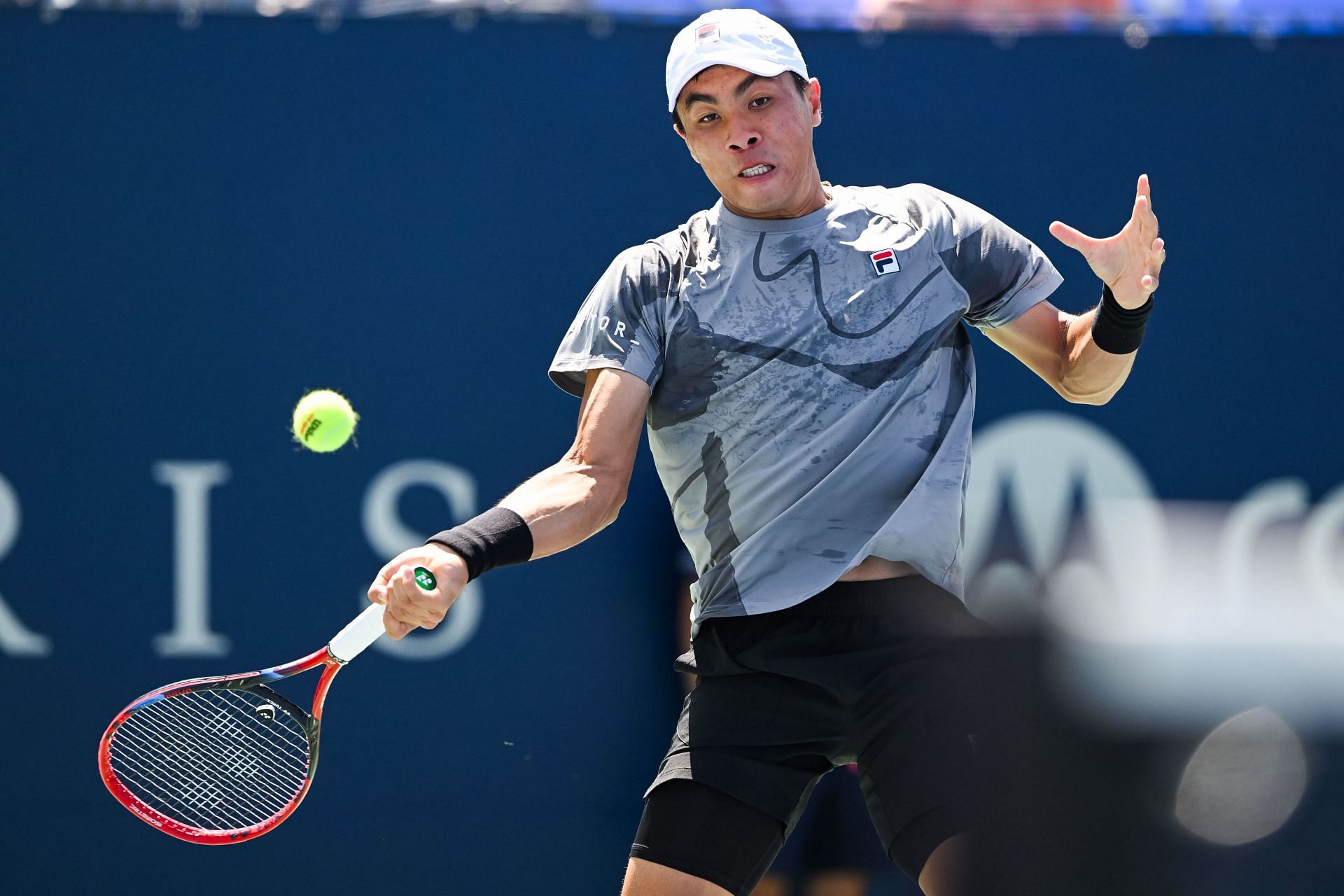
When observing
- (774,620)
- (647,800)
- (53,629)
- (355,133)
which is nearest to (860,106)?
(355,133)

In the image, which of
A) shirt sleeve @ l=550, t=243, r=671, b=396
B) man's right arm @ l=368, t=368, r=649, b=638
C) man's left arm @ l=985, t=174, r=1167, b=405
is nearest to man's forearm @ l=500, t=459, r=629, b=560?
man's right arm @ l=368, t=368, r=649, b=638

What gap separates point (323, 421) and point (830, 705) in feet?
4.96

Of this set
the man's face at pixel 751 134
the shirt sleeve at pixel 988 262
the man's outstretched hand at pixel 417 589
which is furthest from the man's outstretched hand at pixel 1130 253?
the man's outstretched hand at pixel 417 589

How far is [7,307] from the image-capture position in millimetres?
3404

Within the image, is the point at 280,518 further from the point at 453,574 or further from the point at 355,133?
the point at 453,574

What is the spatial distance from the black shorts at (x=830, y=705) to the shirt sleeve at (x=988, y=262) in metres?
0.51

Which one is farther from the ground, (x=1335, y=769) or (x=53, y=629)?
(x=53, y=629)

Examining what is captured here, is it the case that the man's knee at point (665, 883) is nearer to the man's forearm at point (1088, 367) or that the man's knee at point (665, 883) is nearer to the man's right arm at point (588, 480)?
the man's right arm at point (588, 480)

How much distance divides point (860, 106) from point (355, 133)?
1175 millimetres

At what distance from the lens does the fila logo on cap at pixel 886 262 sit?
2453 mm

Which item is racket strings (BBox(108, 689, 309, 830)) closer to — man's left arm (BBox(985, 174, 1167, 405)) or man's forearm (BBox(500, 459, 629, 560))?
man's forearm (BBox(500, 459, 629, 560))

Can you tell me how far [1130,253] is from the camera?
2.41m

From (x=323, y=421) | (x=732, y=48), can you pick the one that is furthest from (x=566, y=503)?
(x=323, y=421)

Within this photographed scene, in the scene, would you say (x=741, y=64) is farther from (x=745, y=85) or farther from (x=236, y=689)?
(x=236, y=689)
